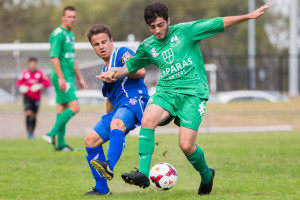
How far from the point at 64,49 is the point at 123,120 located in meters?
4.76

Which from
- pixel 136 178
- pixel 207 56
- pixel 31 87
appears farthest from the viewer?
pixel 207 56

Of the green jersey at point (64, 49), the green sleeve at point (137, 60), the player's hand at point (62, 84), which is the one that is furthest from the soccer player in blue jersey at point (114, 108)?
the green jersey at point (64, 49)

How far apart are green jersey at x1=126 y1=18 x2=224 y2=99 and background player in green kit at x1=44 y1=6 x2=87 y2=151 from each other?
440 centimetres

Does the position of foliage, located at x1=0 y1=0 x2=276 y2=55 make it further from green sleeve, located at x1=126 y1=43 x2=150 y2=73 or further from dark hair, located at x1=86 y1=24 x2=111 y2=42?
green sleeve, located at x1=126 y1=43 x2=150 y2=73

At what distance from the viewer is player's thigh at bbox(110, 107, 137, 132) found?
5.37 m

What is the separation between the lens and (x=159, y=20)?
207 inches

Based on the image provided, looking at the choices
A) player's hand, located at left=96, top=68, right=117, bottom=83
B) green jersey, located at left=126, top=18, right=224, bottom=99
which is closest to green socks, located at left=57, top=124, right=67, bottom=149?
player's hand, located at left=96, top=68, right=117, bottom=83

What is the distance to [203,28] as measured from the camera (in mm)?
5324

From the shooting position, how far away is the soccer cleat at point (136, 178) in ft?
16.0

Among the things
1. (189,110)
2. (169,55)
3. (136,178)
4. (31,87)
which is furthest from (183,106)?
(31,87)

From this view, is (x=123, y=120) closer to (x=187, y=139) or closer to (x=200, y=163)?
(x=187, y=139)

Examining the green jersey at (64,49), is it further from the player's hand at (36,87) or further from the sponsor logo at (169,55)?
the sponsor logo at (169,55)

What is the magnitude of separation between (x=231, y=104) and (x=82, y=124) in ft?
26.8

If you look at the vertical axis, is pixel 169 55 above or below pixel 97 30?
below
